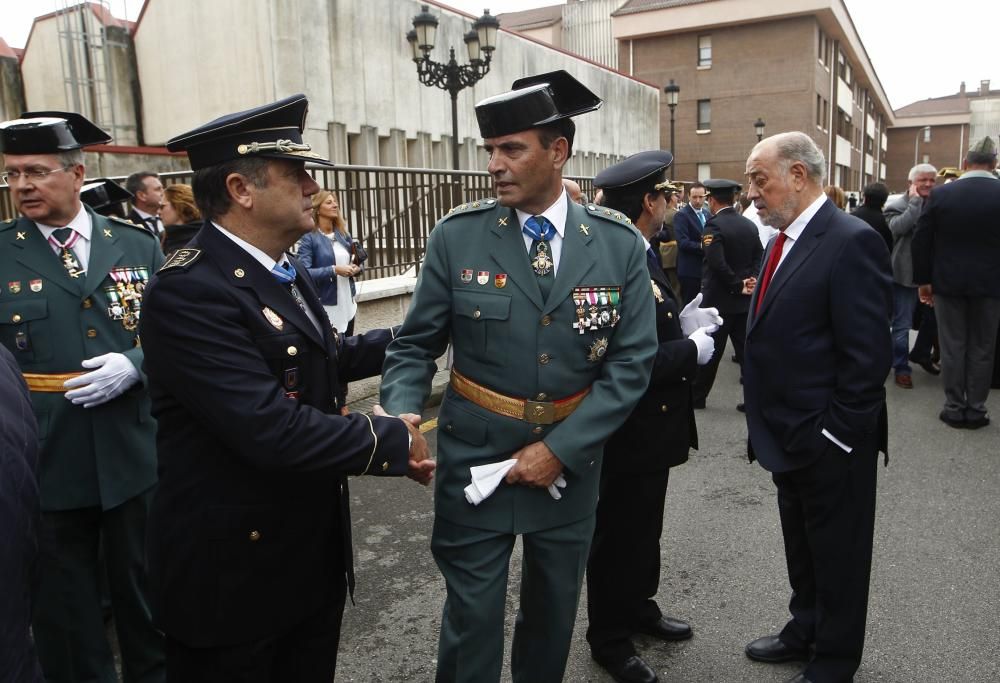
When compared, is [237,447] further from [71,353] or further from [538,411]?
[71,353]

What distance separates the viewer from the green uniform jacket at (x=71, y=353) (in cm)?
275

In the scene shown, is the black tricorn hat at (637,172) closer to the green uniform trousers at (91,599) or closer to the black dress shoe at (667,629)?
the black dress shoe at (667,629)

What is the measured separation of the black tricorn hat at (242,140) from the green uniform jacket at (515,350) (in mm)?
603

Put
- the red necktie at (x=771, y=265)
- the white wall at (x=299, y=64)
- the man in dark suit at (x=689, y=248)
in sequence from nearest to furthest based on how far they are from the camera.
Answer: the red necktie at (x=771, y=265) → the man in dark suit at (x=689, y=248) → the white wall at (x=299, y=64)

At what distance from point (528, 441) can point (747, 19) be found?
41.5m

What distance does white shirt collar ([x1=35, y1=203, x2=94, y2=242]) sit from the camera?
285 centimetres

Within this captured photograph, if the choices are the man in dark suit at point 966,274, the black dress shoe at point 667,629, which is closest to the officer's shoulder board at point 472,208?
the black dress shoe at point 667,629

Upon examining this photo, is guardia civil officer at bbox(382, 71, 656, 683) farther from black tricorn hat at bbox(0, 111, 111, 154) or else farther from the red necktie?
black tricorn hat at bbox(0, 111, 111, 154)

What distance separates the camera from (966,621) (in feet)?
11.2

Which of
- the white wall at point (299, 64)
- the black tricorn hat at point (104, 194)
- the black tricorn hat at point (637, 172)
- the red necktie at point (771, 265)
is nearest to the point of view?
the red necktie at point (771, 265)

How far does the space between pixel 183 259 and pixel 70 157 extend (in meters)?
1.23

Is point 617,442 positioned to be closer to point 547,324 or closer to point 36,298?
point 547,324

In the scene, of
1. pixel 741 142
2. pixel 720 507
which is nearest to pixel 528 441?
pixel 720 507

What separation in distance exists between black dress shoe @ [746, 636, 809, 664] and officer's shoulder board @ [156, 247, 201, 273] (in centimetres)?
264
